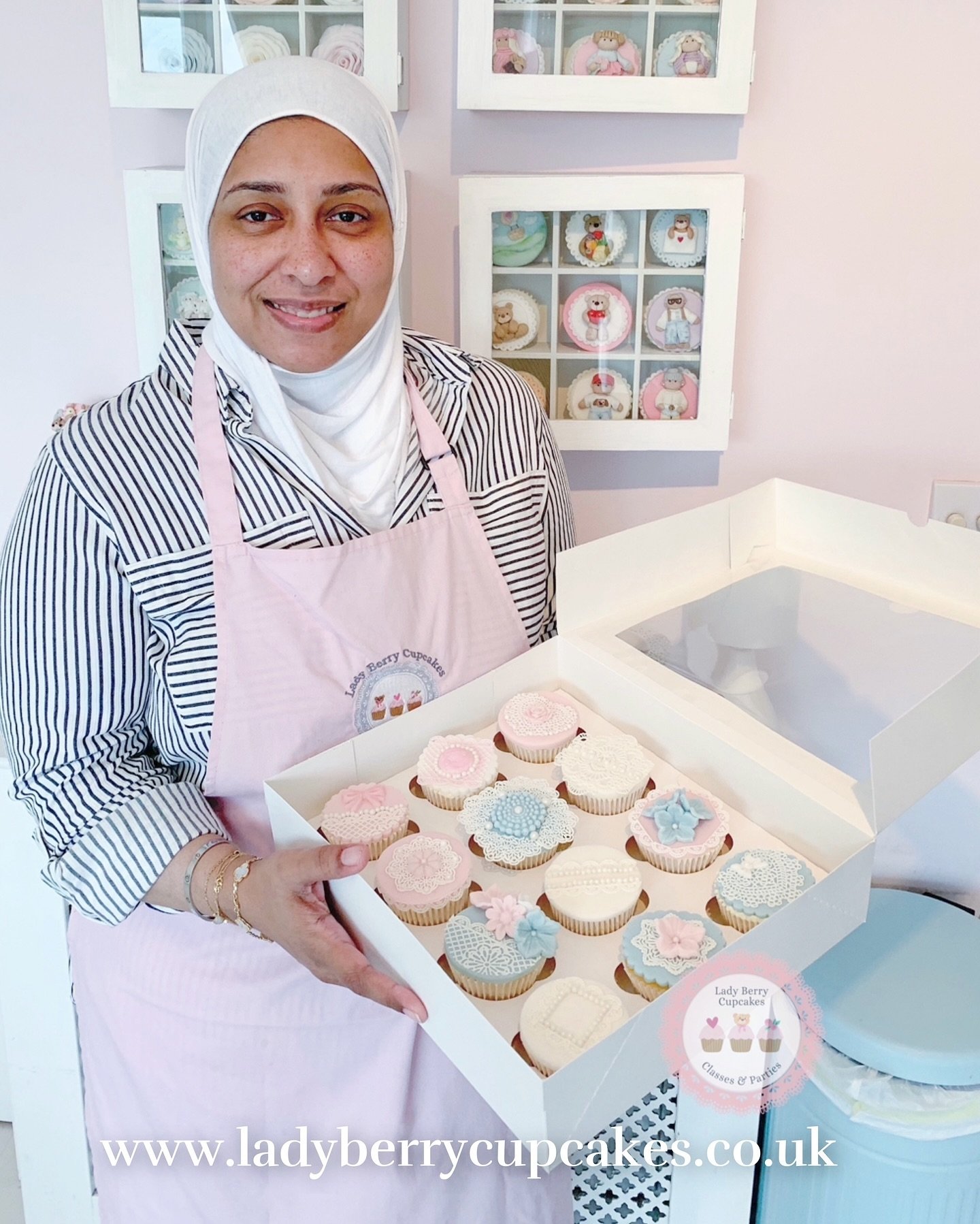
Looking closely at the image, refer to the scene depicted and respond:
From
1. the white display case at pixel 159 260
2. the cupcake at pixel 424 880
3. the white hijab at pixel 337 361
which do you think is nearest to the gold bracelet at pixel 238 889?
the cupcake at pixel 424 880

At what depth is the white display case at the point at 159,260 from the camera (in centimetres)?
125

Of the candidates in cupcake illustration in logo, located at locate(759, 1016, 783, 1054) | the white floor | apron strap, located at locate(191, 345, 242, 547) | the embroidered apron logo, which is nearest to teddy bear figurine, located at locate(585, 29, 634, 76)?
apron strap, located at locate(191, 345, 242, 547)

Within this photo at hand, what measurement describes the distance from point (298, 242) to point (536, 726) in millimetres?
500

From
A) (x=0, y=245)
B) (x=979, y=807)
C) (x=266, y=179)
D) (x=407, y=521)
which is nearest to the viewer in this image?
(x=266, y=179)

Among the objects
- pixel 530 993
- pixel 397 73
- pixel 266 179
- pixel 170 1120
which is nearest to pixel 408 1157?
pixel 170 1120

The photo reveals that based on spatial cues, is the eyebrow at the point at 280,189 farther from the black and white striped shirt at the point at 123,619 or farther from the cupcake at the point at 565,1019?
the cupcake at the point at 565,1019

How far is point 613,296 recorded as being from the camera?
53.1 inches

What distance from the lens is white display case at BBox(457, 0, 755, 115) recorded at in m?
1.22

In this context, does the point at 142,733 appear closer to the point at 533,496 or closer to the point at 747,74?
the point at 533,496

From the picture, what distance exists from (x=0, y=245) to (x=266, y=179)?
0.57 m

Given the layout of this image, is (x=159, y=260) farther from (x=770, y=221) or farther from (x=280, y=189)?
(x=770, y=221)

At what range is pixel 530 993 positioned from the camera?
29.5 inches

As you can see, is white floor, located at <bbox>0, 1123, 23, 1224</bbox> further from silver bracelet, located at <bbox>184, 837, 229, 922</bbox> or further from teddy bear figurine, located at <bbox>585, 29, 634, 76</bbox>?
teddy bear figurine, located at <bbox>585, 29, 634, 76</bbox>

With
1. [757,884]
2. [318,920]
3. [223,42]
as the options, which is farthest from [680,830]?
[223,42]
